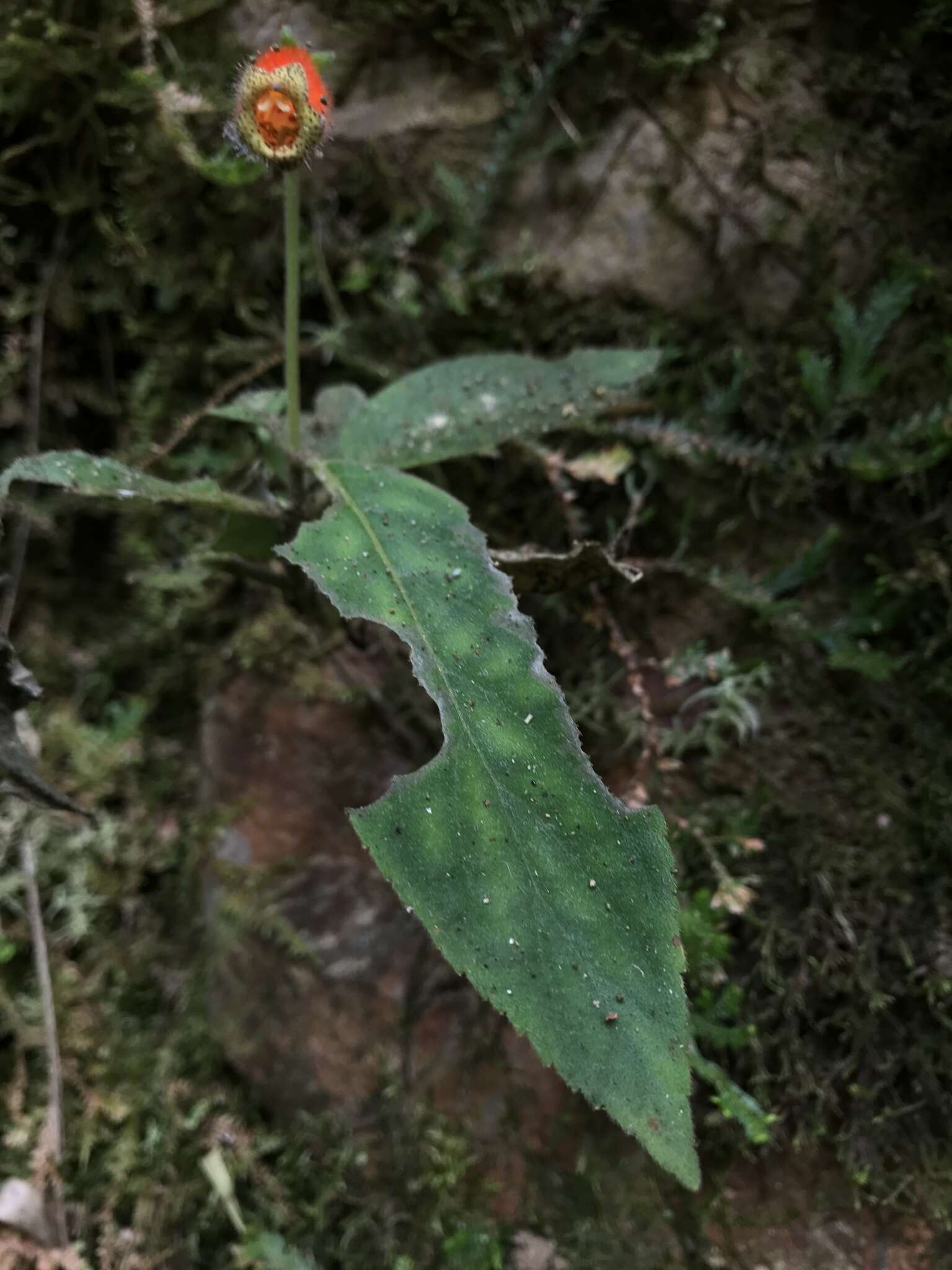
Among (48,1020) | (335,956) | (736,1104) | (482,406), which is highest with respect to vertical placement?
(482,406)

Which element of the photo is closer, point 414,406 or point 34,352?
point 414,406

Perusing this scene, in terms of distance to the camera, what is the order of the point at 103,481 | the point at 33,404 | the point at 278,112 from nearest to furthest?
the point at 278,112, the point at 103,481, the point at 33,404

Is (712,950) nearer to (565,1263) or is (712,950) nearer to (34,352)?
(565,1263)

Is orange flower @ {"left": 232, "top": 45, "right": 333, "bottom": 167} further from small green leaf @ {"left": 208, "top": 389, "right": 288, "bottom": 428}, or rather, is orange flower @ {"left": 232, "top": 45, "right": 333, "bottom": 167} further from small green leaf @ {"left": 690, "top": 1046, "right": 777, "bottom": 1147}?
small green leaf @ {"left": 690, "top": 1046, "right": 777, "bottom": 1147}

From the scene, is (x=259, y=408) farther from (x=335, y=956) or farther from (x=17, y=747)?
(x=335, y=956)

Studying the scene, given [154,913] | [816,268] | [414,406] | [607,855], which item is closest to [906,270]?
[816,268]

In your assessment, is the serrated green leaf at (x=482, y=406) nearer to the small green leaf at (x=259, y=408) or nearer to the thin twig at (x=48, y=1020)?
the small green leaf at (x=259, y=408)

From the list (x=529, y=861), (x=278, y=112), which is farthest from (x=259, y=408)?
(x=529, y=861)

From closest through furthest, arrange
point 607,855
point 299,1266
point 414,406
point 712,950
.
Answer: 1. point 607,855
2. point 712,950
3. point 299,1266
4. point 414,406
